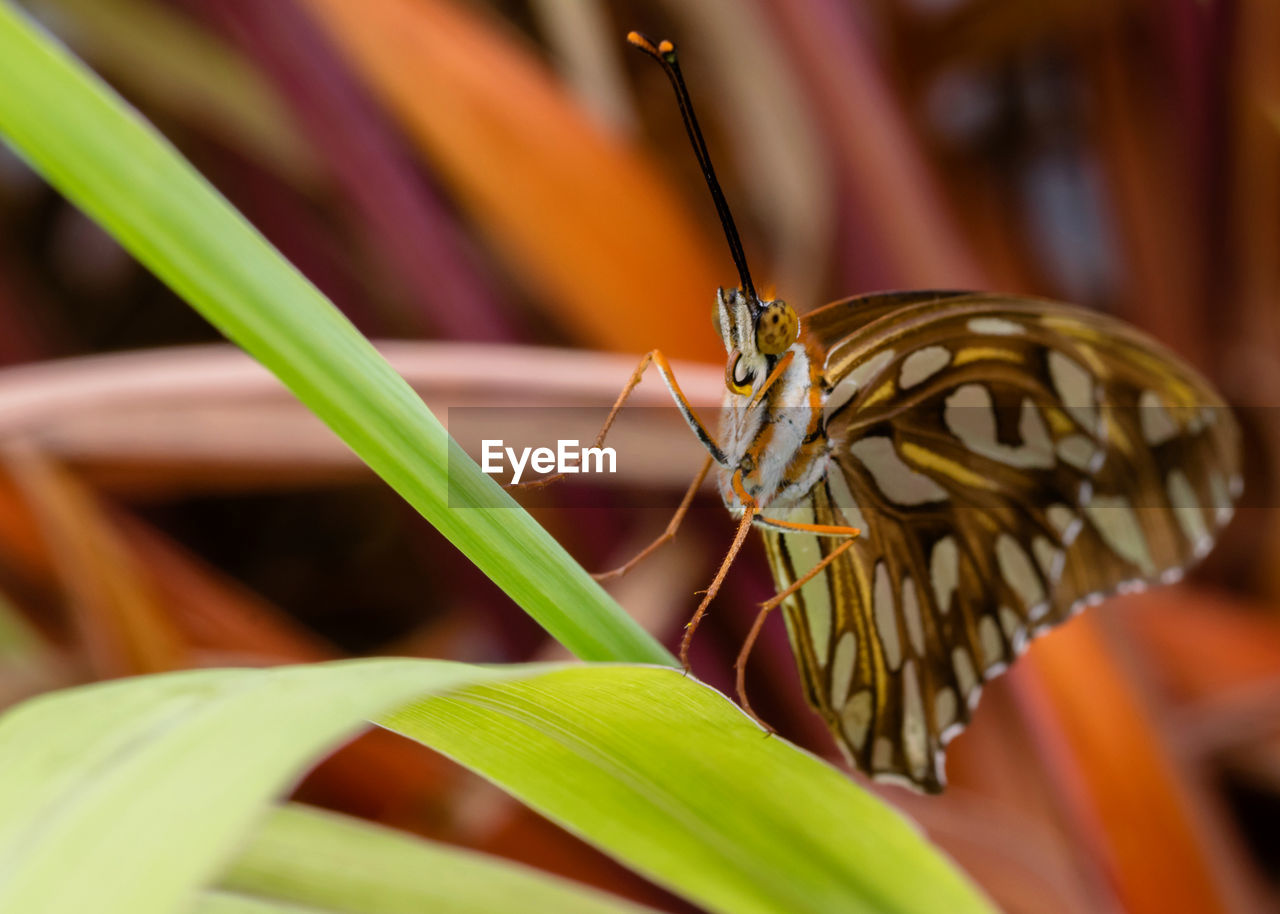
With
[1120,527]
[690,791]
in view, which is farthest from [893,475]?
[690,791]

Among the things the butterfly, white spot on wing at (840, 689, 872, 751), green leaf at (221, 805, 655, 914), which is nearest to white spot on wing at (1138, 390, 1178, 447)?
the butterfly

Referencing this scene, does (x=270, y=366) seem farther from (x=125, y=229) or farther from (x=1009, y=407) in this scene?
(x=1009, y=407)

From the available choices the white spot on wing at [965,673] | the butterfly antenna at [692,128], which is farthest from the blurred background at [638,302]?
the butterfly antenna at [692,128]

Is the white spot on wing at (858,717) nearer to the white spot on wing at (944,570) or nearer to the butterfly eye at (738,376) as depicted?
the white spot on wing at (944,570)

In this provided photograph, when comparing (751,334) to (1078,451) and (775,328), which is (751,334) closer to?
(775,328)

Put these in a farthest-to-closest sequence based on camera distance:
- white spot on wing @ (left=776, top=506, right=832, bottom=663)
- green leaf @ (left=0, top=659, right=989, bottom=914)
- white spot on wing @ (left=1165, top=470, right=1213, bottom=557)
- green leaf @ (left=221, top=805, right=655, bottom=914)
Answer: white spot on wing @ (left=1165, top=470, right=1213, bottom=557) → white spot on wing @ (left=776, top=506, right=832, bottom=663) → green leaf @ (left=221, top=805, right=655, bottom=914) → green leaf @ (left=0, top=659, right=989, bottom=914)

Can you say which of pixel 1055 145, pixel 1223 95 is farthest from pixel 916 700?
pixel 1055 145

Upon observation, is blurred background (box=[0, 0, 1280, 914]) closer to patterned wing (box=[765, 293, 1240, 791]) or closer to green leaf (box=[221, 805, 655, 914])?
patterned wing (box=[765, 293, 1240, 791])

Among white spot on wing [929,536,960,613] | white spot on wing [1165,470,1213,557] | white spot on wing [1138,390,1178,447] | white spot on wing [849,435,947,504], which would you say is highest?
white spot on wing [1138,390,1178,447]
